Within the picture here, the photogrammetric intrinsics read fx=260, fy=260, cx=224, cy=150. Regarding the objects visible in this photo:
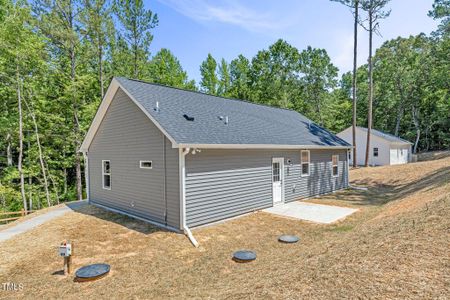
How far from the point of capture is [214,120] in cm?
1016

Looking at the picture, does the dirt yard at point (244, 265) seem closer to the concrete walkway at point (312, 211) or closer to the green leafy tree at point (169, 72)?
the concrete walkway at point (312, 211)

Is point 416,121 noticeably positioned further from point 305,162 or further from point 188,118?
point 188,118

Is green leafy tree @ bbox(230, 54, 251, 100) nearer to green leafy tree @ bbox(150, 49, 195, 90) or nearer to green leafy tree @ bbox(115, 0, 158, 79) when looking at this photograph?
green leafy tree @ bbox(150, 49, 195, 90)

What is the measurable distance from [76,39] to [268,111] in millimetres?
13534

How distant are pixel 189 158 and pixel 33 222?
263 inches

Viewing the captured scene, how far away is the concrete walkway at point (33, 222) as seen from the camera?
8319mm

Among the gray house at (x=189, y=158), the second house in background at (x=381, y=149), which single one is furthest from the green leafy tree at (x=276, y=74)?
the gray house at (x=189, y=158)

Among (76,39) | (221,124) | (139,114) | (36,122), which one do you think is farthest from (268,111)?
(36,122)

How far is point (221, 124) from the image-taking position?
10.1m

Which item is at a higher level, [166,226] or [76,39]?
[76,39]

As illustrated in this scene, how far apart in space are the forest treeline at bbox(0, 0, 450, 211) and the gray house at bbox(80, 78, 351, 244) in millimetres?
8340

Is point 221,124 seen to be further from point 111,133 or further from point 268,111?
point 268,111

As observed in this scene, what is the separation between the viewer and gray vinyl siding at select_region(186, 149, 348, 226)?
8102 mm

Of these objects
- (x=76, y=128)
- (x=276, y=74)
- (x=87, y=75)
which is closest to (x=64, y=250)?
(x=76, y=128)
